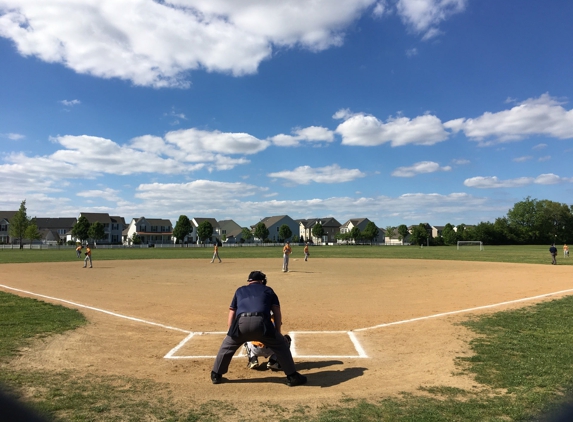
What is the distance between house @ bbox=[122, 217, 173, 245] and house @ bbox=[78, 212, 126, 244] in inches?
103

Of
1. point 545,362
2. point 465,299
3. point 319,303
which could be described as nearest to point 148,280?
point 319,303

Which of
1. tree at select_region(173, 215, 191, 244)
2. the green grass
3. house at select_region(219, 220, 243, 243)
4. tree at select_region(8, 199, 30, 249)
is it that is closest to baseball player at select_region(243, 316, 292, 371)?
the green grass

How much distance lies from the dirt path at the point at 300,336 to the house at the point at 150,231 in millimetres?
110897

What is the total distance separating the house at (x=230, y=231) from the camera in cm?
14200

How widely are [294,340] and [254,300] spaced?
10.8 feet

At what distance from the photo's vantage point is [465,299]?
15062mm

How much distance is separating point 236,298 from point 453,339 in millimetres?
5276

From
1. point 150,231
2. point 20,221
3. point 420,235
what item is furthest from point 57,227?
point 420,235

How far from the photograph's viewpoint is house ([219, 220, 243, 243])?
14200 centimetres

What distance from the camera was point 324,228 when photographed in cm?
15238

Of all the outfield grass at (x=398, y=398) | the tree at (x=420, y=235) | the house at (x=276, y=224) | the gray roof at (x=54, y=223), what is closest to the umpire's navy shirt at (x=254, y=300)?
the outfield grass at (x=398, y=398)

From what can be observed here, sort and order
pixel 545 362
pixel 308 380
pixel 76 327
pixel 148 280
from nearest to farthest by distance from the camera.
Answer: pixel 308 380 < pixel 545 362 < pixel 76 327 < pixel 148 280

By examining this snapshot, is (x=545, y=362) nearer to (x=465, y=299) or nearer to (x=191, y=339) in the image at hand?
(x=191, y=339)

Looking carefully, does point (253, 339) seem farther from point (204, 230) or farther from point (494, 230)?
point (494, 230)
